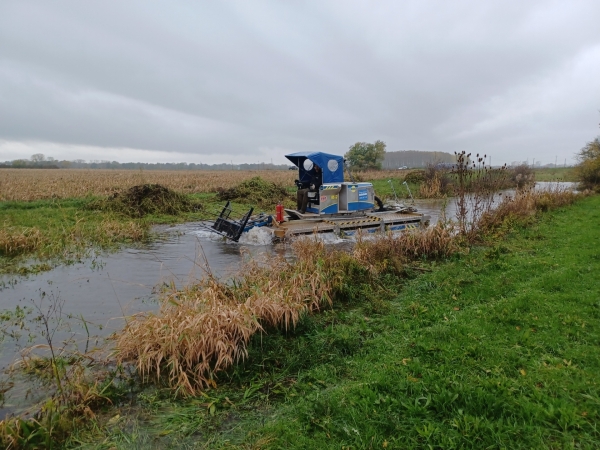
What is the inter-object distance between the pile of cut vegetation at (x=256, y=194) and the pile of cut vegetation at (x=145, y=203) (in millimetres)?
3550

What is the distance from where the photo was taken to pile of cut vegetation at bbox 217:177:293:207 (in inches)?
865

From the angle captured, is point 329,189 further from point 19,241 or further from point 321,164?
point 19,241

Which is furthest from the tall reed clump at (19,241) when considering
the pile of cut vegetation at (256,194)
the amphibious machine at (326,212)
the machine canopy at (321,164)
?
the pile of cut vegetation at (256,194)

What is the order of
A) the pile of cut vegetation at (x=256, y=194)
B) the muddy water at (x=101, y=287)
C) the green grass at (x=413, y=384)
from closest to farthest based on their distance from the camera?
1. the green grass at (x=413, y=384)
2. the muddy water at (x=101, y=287)
3. the pile of cut vegetation at (x=256, y=194)

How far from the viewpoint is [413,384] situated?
369 cm

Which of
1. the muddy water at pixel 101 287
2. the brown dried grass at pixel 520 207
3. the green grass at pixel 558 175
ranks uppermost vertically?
the green grass at pixel 558 175

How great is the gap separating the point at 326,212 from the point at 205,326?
9.15 metres

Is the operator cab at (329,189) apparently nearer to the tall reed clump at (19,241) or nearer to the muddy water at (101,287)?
the muddy water at (101,287)

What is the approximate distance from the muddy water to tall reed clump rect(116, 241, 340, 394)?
784 mm

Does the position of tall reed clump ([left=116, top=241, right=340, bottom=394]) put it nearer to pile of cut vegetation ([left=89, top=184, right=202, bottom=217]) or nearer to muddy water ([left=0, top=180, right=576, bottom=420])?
muddy water ([left=0, top=180, right=576, bottom=420])

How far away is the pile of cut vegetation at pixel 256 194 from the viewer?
72.1 ft

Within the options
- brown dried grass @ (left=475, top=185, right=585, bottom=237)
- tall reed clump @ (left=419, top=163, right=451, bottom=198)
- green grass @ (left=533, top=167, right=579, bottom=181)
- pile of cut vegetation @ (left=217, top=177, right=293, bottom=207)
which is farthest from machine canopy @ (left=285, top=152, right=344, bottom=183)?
tall reed clump @ (left=419, top=163, right=451, bottom=198)

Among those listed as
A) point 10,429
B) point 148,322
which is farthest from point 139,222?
point 10,429

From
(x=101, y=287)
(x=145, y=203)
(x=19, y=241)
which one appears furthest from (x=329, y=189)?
(x=145, y=203)
